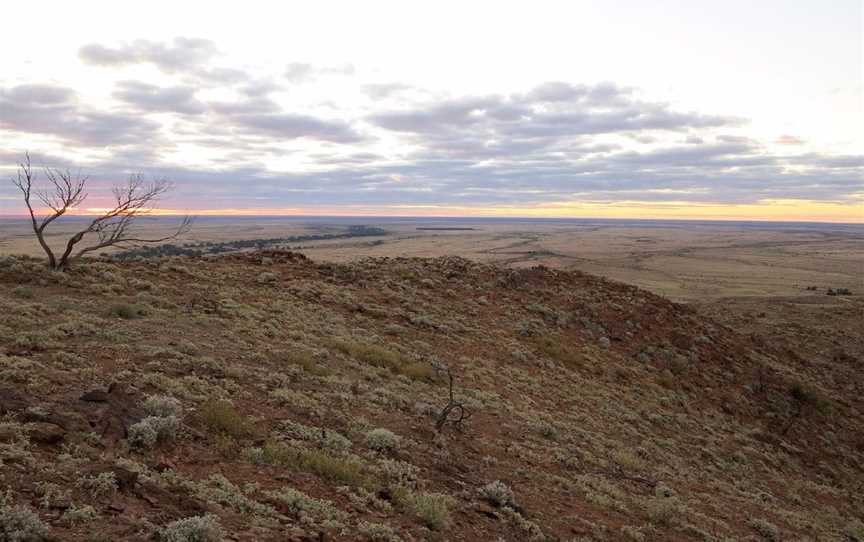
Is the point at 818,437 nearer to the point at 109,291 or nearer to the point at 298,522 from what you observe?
the point at 298,522

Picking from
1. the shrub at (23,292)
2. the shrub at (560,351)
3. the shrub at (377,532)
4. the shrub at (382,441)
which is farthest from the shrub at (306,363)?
the shrub at (560,351)

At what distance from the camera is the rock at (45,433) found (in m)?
6.37

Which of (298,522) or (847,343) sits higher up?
(298,522)

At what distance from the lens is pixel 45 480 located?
5.64m

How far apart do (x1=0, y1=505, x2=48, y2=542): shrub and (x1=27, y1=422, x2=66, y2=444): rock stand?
1711 millimetres

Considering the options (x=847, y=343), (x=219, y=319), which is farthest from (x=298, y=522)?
(x=847, y=343)

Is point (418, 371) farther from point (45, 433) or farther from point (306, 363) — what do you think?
point (45, 433)

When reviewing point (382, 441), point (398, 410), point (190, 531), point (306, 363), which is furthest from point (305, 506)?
point (306, 363)

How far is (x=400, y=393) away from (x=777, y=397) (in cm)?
1626

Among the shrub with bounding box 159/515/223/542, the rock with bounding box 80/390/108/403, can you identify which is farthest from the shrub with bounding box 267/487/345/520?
the rock with bounding box 80/390/108/403

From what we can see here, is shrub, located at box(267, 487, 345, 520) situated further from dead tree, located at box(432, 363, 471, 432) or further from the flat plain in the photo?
dead tree, located at box(432, 363, 471, 432)

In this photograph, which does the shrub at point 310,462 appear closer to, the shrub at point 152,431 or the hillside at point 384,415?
the hillside at point 384,415

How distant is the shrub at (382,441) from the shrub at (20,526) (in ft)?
16.0

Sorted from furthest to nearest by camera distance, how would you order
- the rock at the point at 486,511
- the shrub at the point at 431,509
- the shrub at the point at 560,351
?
the shrub at the point at 560,351, the rock at the point at 486,511, the shrub at the point at 431,509
